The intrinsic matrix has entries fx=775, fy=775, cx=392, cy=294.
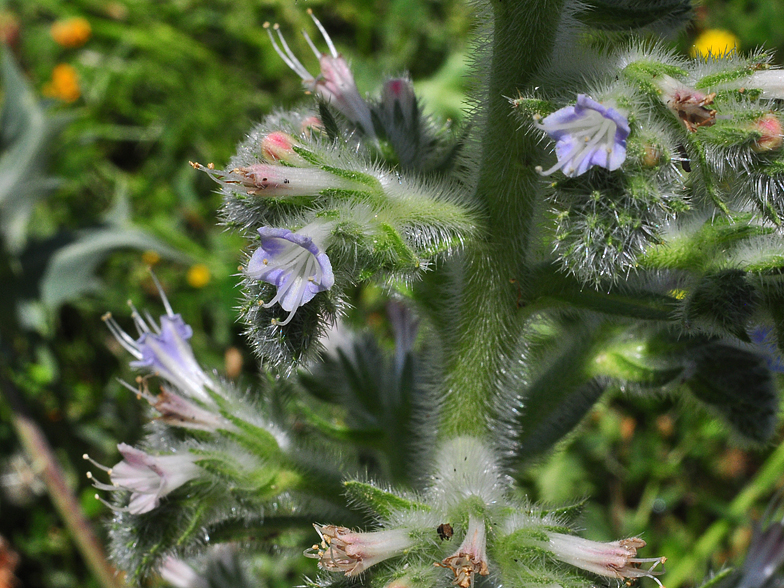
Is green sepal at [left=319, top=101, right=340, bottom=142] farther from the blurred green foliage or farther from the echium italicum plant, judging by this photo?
the blurred green foliage

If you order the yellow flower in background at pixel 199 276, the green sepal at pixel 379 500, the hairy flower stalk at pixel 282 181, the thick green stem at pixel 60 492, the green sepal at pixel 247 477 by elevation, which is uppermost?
the hairy flower stalk at pixel 282 181

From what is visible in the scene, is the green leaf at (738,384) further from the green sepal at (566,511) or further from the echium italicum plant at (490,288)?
the green sepal at (566,511)

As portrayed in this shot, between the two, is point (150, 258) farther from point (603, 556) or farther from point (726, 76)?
point (726, 76)

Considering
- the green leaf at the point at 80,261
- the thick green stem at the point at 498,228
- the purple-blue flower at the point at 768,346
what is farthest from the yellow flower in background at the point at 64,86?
the purple-blue flower at the point at 768,346

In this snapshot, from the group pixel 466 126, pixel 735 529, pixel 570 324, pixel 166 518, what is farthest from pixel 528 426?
pixel 735 529

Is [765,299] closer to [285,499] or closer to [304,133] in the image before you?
[304,133]

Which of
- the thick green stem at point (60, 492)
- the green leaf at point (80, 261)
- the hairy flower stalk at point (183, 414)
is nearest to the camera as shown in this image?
the hairy flower stalk at point (183, 414)
